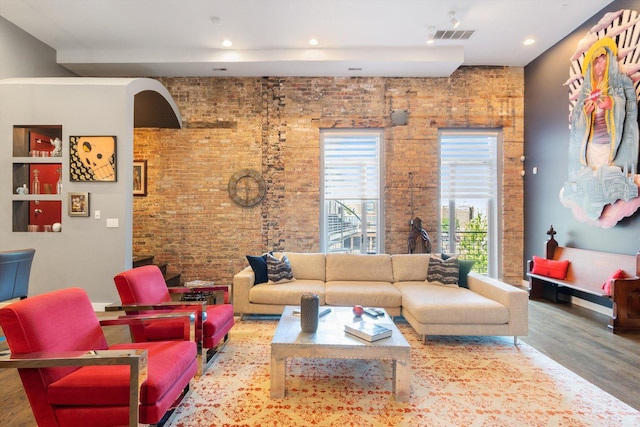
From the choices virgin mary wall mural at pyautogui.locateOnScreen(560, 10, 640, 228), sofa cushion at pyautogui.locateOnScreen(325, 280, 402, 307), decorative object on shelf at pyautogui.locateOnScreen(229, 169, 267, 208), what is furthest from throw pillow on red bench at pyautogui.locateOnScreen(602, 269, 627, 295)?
decorative object on shelf at pyautogui.locateOnScreen(229, 169, 267, 208)

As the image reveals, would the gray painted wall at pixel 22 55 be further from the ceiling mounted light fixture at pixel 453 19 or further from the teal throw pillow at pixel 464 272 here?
the teal throw pillow at pixel 464 272

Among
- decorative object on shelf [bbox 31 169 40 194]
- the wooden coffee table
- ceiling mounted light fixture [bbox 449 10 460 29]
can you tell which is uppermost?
ceiling mounted light fixture [bbox 449 10 460 29]

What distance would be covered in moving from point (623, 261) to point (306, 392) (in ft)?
13.8

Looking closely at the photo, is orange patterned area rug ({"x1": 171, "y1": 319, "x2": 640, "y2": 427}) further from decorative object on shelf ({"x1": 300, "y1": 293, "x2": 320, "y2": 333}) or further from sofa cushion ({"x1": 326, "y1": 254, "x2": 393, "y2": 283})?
sofa cushion ({"x1": 326, "y1": 254, "x2": 393, "y2": 283})

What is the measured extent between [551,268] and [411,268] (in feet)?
7.43

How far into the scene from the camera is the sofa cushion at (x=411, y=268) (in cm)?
427

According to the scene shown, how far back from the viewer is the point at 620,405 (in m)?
2.18

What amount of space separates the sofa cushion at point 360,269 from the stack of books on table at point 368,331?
173 centimetres

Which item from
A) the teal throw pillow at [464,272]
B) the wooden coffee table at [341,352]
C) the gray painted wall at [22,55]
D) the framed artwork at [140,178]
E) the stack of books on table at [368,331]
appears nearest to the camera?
the wooden coffee table at [341,352]

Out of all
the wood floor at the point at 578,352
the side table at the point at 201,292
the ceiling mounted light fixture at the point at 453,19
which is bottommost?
the wood floor at the point at 578,352

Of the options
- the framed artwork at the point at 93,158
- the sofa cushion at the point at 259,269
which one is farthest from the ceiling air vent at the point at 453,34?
the framed artwork at the point at 93,158

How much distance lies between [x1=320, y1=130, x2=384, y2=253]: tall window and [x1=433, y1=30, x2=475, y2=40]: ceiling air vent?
5.84ft

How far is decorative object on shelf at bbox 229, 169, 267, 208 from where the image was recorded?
5.82 m

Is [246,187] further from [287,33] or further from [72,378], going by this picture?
[72,378]
